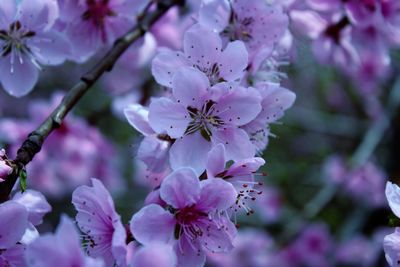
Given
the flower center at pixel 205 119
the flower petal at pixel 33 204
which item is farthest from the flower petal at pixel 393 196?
the flower petal at pixel 33 204

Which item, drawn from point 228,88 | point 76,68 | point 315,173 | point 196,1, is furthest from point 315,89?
point 228,88

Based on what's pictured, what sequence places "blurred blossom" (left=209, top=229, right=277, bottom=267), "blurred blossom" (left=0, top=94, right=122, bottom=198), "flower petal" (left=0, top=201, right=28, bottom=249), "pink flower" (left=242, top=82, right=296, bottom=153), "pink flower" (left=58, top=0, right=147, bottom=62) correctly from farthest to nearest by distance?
"blurred blossom" (left=209, top=229, right=277, bottom=267)
"blurred blossom" (left=0, top=94, right=122, bottom=198)
"pink flower" (left=58, top=0, right=147, bottom=62)
"pink flower" (left=242, top=82, right=296, bottom=153)
"flower petal" (left=0, top=201, right=28, bottom=249)

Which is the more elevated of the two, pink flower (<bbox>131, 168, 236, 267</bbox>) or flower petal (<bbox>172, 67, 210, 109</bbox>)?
flower petal (<bbox>172, 67, 210, 109</bbox>)

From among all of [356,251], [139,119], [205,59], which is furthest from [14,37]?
[356,251]

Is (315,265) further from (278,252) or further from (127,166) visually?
(127,166)

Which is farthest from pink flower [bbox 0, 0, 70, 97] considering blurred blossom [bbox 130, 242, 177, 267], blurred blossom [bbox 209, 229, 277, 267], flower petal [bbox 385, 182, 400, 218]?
blurred blossom [bbox 209, 229, 277, 267]

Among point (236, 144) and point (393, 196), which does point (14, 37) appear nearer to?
point (236, 144)

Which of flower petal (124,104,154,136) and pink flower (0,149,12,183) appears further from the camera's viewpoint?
flower petal (124,104,154,136)

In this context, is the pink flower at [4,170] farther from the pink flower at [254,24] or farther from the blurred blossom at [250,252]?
the blurred blossom at [250,252]

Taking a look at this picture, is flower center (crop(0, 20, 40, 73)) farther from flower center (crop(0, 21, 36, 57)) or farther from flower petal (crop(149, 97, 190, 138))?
flower petal (crop(149, 97, 190, 138))
